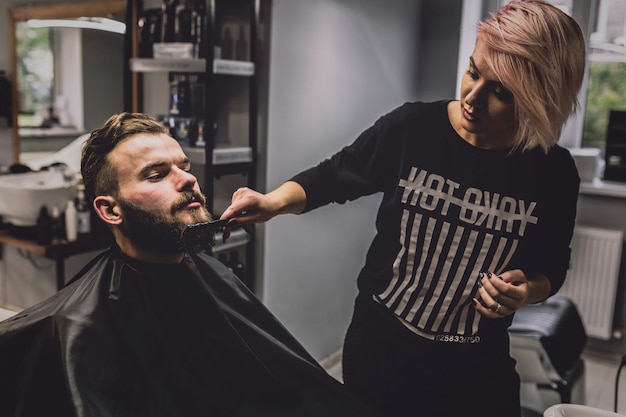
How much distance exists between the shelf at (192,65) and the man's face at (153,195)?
1.27 meters

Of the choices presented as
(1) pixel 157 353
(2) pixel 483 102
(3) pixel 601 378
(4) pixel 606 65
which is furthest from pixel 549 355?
(4) pixel 606 65

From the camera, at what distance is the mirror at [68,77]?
10.9 feet

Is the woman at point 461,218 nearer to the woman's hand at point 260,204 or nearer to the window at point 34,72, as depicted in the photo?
the woman's hand at point 260,204

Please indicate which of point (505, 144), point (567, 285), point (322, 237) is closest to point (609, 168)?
point (567, 285)

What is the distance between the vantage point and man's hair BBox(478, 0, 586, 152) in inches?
46.9

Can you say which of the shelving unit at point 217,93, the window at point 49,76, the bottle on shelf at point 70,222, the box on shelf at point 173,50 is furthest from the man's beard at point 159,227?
the window at point 49,76

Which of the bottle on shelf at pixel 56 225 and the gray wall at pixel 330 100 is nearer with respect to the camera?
the gray wall at pixel 330 100

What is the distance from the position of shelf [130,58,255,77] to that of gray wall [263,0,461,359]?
0.61 feet

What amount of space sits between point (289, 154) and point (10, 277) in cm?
226

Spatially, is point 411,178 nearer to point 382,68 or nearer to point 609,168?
point 382,68

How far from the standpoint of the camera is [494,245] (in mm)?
1339

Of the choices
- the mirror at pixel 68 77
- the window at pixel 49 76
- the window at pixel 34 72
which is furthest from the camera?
the window at pixel 34 72

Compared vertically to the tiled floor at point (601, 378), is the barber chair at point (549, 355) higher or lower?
higher

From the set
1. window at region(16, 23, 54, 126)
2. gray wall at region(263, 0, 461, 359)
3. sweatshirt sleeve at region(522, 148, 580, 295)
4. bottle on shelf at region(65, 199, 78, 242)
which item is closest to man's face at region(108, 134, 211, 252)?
sweatshirt sleeve at region(522, 148, 580, 295)
